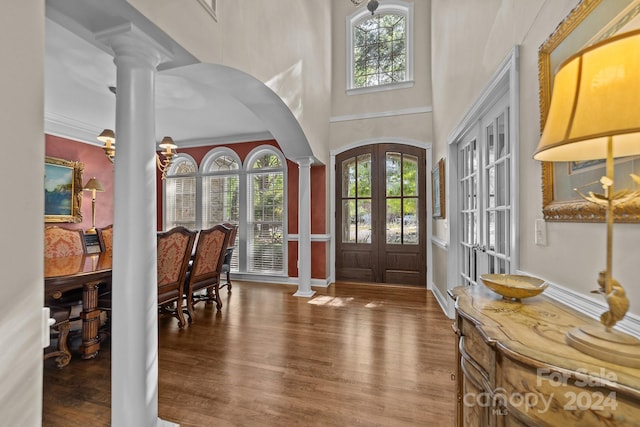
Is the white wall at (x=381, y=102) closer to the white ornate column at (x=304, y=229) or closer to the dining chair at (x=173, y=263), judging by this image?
the white ornate column at (x=304, y=229)

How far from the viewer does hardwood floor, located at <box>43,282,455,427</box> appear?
1739 millimetres

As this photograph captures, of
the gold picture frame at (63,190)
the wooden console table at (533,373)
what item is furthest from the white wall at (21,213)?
the gold picture frame at (63,190)

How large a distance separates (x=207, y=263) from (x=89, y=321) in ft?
4.07

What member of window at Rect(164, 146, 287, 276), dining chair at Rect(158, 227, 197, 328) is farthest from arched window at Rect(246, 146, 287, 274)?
dining chair at Rect(158, 227, 197, 328)

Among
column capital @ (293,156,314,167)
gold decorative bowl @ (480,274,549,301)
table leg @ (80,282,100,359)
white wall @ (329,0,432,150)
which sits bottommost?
table leg @ (80,282,100,359)

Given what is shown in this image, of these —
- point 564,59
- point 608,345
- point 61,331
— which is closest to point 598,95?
point 608,345

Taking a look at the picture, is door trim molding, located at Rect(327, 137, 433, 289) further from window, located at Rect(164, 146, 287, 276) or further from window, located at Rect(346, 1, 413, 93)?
window, located at Rect(346, 1, 413, 93)

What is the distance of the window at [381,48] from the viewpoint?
5055 mm

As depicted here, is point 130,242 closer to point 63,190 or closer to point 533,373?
point 533,373

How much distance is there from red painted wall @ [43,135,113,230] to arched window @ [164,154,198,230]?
3.27 ft

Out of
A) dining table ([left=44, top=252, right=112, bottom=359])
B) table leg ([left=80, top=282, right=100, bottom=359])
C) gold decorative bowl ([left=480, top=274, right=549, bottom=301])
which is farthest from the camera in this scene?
table leg ([left=80, top=282, right=100, bottom=359])

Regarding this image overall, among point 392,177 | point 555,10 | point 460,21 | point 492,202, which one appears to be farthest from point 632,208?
point 392,177

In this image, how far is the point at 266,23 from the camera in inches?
99.5

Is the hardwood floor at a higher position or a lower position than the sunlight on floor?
higher
